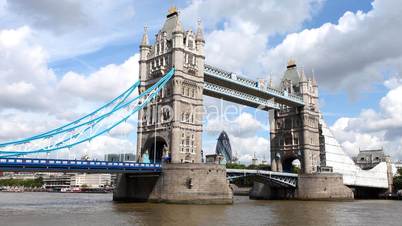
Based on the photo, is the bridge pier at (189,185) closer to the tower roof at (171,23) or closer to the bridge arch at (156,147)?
the bridge arch at (156,147)

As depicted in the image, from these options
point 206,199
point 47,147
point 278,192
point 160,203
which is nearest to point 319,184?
point 278,192

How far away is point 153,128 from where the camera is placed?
64938 mm

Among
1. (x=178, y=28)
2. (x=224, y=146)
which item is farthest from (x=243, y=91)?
(x=224, y=146)

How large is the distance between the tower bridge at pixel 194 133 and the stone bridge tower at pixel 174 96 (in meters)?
0.15

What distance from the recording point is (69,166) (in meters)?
48.2

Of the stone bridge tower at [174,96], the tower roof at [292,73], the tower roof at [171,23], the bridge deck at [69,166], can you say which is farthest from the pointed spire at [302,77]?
the bridge deck at [69,166]

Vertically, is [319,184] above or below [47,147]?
below

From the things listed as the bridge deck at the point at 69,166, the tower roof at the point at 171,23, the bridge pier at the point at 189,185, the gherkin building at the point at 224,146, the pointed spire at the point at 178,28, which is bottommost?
the bridge pier at the point at 189,185

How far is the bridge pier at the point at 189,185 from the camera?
5359cm

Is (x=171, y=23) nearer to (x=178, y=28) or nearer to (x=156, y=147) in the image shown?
(x=178, y=28)

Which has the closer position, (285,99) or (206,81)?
(206,81)

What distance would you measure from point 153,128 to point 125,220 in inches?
1269

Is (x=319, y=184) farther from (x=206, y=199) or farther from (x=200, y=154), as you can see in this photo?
(x=206, y=199)

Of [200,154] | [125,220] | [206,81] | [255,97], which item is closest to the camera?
[125,220]
